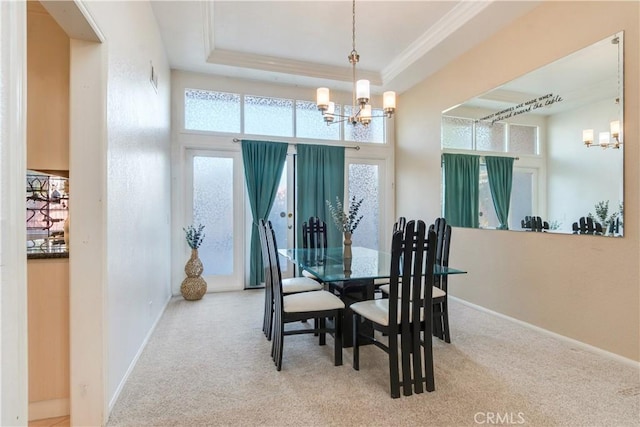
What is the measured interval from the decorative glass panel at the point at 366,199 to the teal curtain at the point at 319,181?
28 centimetres

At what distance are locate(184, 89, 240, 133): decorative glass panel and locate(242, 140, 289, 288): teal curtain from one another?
39cm

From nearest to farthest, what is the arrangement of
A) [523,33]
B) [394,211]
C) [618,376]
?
[618,376] < [523,33] < [394,211]

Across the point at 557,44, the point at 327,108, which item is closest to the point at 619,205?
the point at 557,44

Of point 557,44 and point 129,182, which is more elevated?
point 557,44

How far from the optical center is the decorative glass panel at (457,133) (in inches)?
153

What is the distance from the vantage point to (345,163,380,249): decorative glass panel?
17.3ft

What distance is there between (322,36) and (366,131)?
1.87 meters

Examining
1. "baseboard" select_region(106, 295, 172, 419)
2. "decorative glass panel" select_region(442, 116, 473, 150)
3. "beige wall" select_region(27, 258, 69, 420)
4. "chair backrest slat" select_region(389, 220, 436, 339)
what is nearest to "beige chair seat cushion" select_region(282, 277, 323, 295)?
"chair backrest slat" select_region(389, 220, 436, 339)

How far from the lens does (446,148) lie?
4246 millimetres

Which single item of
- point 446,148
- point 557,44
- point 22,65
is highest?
point 557,44

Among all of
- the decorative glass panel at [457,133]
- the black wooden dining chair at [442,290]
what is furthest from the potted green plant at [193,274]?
the decorative glass panel at [457,133]

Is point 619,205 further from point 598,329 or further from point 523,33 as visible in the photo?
point 523,33

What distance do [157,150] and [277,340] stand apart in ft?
7.43

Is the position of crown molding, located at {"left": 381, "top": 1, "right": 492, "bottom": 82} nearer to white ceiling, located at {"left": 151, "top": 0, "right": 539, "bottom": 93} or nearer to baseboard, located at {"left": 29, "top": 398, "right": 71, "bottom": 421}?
white ceiling, located at {"left": 151, "top": 0, "right": 539, "bottom": 93}
